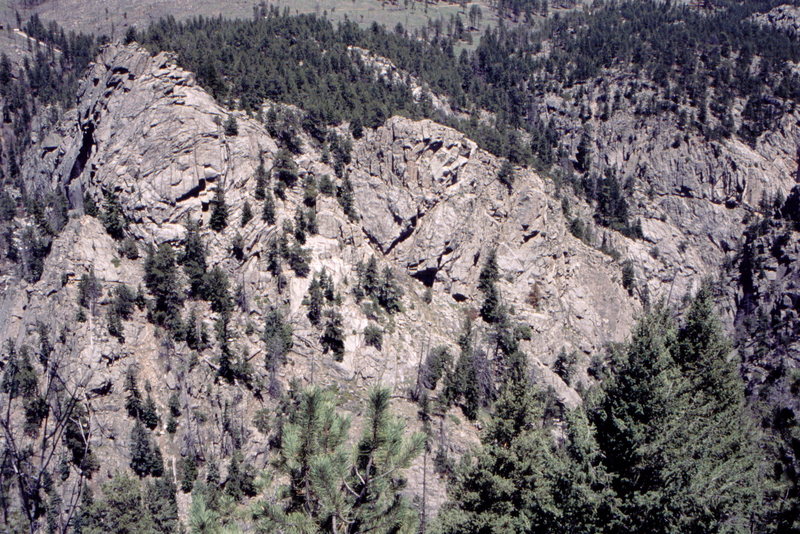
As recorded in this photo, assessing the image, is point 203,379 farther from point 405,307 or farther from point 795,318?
point 795,318

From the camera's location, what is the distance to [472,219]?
97812 millimetres

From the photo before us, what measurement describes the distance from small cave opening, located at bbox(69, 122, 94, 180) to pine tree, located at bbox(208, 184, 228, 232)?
2978cm

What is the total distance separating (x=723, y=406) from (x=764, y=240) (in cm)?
10750

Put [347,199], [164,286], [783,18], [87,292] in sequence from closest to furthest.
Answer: [87,292], [164,286], [347,199], [783,18]

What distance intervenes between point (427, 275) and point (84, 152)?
208 feet

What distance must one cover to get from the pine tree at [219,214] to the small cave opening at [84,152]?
97.7ft

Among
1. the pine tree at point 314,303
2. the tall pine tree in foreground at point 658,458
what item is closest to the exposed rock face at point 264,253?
the pine tree at point 314,303

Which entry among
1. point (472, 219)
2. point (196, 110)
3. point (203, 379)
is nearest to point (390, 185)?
point (472, 219)

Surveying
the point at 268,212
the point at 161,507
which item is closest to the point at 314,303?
the point at 268,212

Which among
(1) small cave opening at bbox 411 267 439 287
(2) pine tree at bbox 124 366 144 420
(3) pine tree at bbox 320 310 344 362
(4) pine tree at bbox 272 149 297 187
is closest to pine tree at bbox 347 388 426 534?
(2) pine tree at bbox 124 366 144 420

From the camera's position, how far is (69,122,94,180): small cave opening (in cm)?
9869

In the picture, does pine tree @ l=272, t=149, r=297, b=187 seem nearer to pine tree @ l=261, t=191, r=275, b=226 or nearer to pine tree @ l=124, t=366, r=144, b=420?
pine tree @ l=261, t=191, r=275, b=226

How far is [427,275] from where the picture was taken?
→ 311 ft

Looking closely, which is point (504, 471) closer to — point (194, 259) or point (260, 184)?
point (194, 259)
